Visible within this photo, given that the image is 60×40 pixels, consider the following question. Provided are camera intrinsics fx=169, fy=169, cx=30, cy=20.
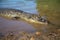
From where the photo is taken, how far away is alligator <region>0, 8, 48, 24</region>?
5848mm

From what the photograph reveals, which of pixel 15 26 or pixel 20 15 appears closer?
pixel 15 26

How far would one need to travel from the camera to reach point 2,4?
7.96 metres

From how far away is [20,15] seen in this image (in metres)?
6.56

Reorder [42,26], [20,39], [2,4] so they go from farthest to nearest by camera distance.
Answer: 1. [2,4]
2. [42,26]
3. [20,39]

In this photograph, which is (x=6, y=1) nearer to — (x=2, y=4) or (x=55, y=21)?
(x=2, y=4)

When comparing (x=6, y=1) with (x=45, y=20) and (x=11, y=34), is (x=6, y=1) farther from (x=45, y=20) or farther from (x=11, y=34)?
(x=11, y=34)

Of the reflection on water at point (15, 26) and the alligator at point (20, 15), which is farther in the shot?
the alligator at point (20, 15)

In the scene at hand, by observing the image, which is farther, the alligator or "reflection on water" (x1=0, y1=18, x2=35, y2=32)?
the alligator

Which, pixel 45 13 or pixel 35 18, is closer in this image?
pixel 35 18

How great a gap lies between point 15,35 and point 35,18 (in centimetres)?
193

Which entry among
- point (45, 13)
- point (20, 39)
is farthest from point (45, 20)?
point (20, 39)

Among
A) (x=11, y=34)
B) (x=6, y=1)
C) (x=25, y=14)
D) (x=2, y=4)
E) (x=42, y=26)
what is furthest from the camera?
(x=6, y=1)

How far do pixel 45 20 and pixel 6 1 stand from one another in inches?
136

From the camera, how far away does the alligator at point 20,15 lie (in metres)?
5.85
